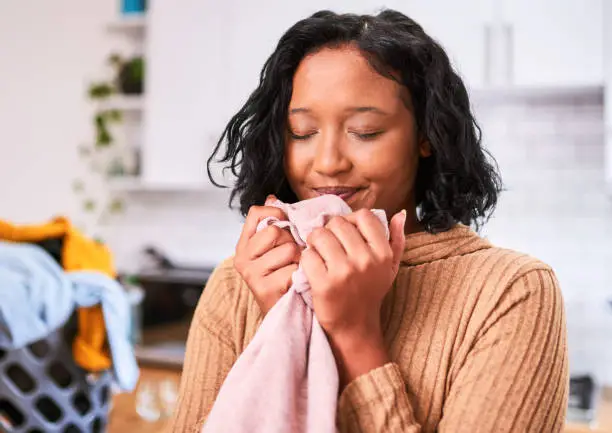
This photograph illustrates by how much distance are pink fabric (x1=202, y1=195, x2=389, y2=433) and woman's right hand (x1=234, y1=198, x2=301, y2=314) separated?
2 cm

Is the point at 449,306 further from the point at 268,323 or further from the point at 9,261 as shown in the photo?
the point at 9,261

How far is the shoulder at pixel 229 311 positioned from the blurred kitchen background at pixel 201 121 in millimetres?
1739

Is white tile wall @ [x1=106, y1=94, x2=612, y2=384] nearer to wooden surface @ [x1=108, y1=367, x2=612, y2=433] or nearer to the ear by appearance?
wooden surface @ [x1=108, y1=367, x2=612, y2=433]

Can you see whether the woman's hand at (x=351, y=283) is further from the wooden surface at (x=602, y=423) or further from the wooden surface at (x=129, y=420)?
the wooden surface at (x=602, y=423)

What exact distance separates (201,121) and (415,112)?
86.4 inches

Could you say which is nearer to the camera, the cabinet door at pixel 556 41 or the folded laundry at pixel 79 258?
the folded laundry at pixel 79 258

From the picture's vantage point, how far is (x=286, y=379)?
53cm

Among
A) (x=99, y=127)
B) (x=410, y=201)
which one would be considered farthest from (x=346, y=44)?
(x=99, y=127)

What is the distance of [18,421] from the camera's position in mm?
1368

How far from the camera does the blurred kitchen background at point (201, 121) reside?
2.28m

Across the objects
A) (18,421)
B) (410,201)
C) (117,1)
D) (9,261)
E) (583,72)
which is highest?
(117,1)

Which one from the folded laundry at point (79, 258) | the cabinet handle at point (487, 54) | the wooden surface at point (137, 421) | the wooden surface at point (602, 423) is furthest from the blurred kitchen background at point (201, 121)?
the folded laundry at point (79, 258)

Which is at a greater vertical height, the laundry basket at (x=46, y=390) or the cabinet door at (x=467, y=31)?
the cabinet door at (x=467, y=31)

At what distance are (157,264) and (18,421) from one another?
1.60m
